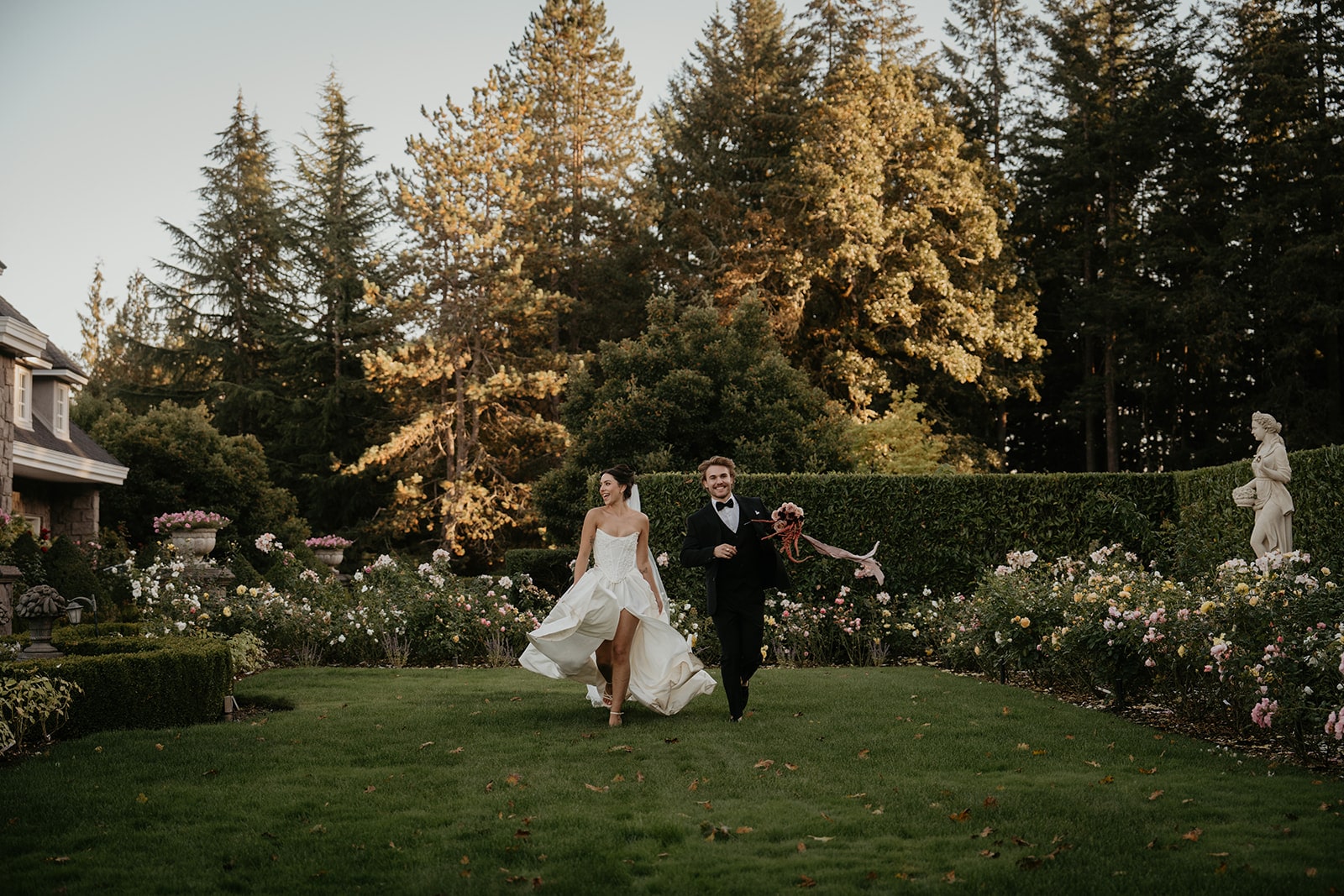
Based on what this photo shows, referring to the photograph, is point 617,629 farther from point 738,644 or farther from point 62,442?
point 62,442

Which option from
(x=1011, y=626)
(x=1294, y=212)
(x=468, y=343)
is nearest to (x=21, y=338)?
(x=1011, y=626)

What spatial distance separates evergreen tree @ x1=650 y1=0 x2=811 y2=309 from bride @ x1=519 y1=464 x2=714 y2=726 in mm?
19142

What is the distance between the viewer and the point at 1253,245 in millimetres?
25906

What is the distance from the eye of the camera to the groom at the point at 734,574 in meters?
7.91

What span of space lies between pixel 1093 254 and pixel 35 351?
26.2 metres

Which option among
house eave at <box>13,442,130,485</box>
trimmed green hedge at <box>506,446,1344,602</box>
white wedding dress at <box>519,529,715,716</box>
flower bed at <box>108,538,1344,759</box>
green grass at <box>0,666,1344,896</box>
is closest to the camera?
green grass at <box>0,666,1344,896</box>

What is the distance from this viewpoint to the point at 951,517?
13820 mm

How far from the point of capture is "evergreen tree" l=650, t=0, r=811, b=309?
27.3 m

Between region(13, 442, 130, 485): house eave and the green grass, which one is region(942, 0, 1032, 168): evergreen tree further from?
the green grass

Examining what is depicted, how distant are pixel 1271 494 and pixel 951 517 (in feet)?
Result: 13.7

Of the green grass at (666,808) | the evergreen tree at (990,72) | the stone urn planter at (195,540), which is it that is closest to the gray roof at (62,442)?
the stone urn planter at (195,540)

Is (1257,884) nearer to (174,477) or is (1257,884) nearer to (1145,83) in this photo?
(174,477)

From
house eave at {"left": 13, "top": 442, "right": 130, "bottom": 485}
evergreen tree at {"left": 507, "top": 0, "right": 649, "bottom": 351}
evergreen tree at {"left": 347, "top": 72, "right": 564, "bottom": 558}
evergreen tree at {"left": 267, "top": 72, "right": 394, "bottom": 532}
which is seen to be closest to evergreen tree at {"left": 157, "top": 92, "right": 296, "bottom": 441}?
evergreen tree at {"left": 267, "top": 72, "right": 394, "bottom": 532}

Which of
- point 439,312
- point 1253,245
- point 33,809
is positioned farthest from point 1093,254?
point 33,809
